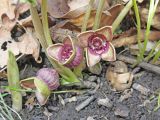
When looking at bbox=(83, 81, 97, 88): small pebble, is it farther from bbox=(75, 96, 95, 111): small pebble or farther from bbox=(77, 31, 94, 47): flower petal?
bbox=(77, 31, 94, 47): flower petal

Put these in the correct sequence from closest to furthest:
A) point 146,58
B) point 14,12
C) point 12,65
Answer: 1. point 12,65
2. point 146,58
3. point 14,12

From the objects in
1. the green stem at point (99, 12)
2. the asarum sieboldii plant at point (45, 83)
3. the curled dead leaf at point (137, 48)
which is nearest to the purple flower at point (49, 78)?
the asarum sieboldii plant at point (45, 83)

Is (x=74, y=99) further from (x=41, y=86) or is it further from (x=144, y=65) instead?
(x=144, y=65)

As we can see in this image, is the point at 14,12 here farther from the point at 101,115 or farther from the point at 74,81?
the point at 101,115

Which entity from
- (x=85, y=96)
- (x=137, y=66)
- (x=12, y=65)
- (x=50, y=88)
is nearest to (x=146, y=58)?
(x=137, y=66)

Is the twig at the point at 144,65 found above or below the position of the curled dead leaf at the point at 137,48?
below

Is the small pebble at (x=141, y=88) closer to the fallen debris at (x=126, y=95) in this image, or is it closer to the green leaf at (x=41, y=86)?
the fallen debris at (x=126, y=95)

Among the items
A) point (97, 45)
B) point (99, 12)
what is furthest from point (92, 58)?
point (99, 12)
